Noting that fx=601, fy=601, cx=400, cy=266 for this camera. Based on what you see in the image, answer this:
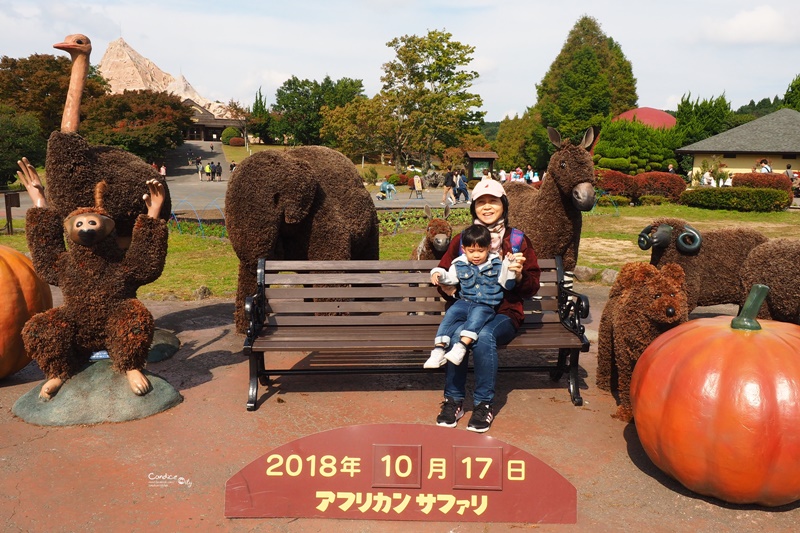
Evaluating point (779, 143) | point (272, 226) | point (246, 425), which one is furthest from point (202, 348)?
point (779, 143)

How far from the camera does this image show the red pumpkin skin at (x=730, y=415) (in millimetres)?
3227

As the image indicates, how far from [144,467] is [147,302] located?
197 inches

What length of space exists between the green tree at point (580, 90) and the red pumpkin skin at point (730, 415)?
136 ft

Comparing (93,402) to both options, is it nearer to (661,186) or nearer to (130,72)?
(661,186)

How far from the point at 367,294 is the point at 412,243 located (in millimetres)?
9690

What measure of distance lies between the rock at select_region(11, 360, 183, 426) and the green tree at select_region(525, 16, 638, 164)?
41818 mm

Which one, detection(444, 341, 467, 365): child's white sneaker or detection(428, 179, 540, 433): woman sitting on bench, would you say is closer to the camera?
detection(444, 341, 467, 365): child's white sneaker

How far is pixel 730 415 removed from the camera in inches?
129

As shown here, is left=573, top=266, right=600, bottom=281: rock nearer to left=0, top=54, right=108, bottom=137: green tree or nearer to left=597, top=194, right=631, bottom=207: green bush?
left=597, top=194, right=631, bottom=207: green bush

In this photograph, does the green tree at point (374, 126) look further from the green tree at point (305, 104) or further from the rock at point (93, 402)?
the rock at point (93, 402)

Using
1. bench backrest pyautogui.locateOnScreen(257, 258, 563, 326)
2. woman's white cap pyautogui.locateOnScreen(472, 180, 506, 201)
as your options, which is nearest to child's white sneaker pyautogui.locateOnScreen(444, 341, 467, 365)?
bench backrest pyautogui.locateOnScreen(257, 258, 563, 326)

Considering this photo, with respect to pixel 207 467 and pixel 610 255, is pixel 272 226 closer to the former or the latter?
pixel 207 467

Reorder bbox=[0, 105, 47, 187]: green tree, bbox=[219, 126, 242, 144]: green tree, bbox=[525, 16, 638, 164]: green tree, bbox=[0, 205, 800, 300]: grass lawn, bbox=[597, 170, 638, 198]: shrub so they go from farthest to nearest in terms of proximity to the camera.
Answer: bbox=[219, 126, 242, 144]: green tree < bbox=[525, 16, 638, 164]: green tree < bbox=[0, 105, 47, 187]: green tree < bbox=[597, 170, 638, 198]: shrub < bbox=[0, 205, 800, 300]: grass lawn

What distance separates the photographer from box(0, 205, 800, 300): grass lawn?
33.5 feet
